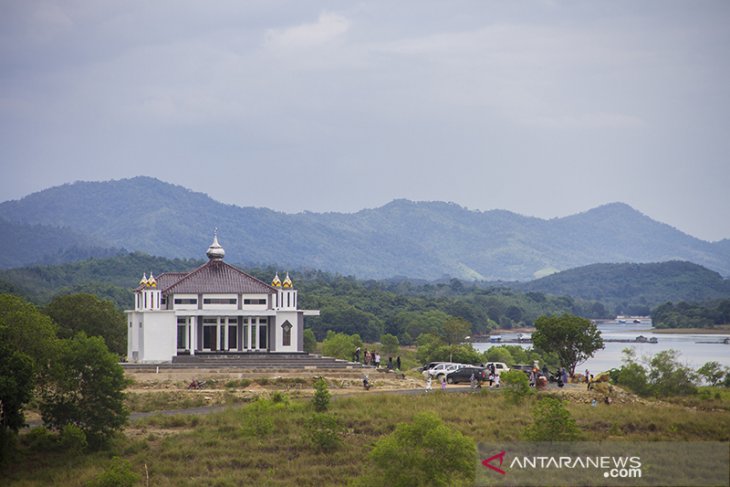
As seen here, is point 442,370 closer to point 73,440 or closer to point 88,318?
point 73,440

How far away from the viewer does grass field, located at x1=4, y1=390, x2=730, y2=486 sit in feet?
138

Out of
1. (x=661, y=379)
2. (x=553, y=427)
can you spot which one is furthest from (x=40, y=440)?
(x=661, y=379)

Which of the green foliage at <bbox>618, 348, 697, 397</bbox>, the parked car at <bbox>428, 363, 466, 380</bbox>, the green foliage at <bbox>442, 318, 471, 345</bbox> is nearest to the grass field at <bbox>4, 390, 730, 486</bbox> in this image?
the parked car at <bbox>428, 363, 466, 380</bbox>

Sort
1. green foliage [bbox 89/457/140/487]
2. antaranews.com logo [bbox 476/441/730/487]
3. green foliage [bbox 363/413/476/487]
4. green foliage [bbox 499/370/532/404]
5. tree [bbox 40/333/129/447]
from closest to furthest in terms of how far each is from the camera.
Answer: antaranews.com logo [bbox 476/441/730/487]
green foliage [bbox 363/413/476/487]
green foliage [bbox 89/457/140/487]
tree [bbox 40/333/129/447]
green foliage [bbox 499/370/532/404]

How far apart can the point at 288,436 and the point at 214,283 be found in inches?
928

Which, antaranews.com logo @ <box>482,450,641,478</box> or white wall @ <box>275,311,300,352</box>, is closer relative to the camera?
antaranews.com logo @ <box>482,450,641,478</box>

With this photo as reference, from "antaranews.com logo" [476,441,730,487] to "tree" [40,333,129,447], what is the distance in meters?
14.7

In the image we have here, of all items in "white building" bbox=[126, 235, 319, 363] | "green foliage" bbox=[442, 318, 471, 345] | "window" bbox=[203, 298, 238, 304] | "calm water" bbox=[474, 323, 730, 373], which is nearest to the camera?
"white building" bbox=[126, 235, 319, 363]

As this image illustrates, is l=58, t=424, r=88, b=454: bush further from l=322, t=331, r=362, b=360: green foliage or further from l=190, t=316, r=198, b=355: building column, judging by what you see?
l=322, t=331, r=362, b=360: green foliage

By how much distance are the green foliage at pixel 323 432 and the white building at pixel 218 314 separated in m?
22.3

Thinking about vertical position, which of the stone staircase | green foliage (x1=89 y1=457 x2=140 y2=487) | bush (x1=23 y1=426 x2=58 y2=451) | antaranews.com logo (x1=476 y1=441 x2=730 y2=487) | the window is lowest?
green foliage (x1=89 y1=457 x2=140 y2=487)

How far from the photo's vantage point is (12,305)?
55031 mm

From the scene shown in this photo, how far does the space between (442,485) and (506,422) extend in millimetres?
9281

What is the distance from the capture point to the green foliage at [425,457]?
37.4 metres
